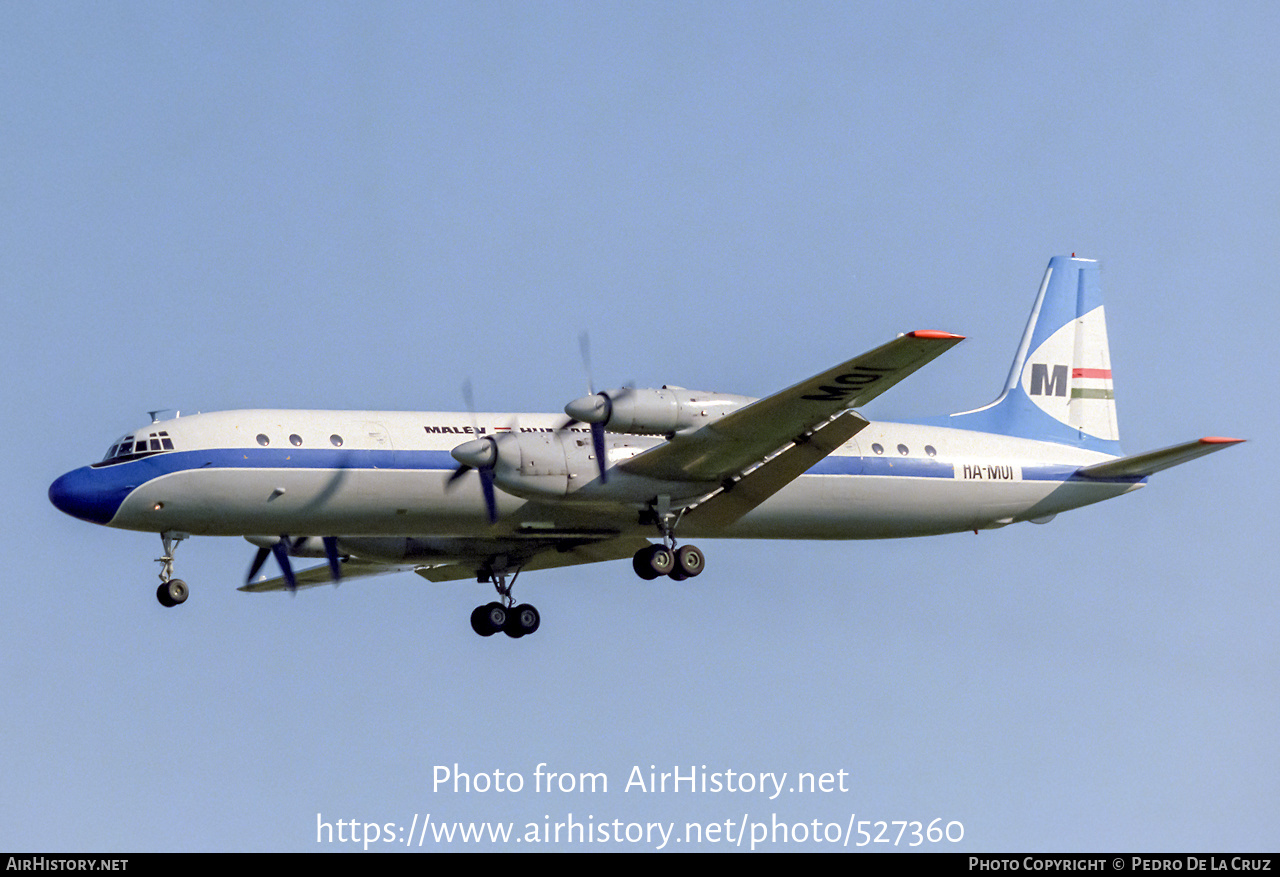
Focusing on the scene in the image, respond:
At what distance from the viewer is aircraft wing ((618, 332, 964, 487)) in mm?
24828

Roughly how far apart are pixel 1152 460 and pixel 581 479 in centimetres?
1074

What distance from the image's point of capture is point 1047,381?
34125 mm

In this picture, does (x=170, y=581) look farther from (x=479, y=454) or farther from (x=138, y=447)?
(x=479, y=454)

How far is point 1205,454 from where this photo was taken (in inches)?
1147

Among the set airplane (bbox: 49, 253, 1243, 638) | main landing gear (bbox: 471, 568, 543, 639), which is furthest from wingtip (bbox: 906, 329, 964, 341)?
main landing gear (bbox: 471, 568, 543, 639)

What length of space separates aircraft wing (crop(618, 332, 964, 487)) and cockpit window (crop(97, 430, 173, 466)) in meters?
7.14

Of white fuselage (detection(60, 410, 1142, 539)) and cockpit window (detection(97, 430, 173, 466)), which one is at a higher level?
cockpit window (detection(97, 430, 173, 466))

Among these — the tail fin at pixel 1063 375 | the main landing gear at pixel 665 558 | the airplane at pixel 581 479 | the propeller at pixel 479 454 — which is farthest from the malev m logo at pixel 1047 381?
the propeller at pixel 479 454

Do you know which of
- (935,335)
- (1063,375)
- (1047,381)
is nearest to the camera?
(935,335)

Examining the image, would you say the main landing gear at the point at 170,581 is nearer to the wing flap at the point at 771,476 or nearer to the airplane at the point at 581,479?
the airplane at the point at 581,479

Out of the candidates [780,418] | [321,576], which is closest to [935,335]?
[780,418]

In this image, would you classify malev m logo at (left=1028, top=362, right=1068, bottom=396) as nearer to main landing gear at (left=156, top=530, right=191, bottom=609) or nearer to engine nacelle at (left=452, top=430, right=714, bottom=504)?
engine nacelle at (left=452, top=430, right=714, bottom=504)

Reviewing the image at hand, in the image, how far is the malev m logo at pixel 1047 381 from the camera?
33.9 metres
